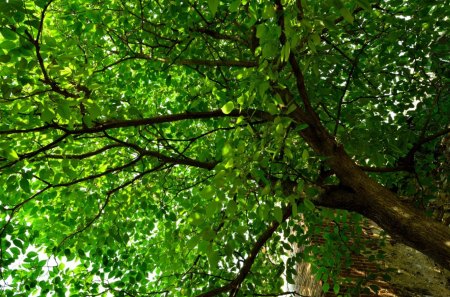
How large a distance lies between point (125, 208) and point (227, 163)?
13.7 feet

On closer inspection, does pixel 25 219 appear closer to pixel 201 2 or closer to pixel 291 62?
pixel 201 2

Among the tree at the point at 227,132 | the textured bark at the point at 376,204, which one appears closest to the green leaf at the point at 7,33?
the tree at the point at 227,132

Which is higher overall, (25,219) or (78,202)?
(25,219)

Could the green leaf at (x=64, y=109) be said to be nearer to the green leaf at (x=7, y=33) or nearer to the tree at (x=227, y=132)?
the tree at (x=227, y=132)

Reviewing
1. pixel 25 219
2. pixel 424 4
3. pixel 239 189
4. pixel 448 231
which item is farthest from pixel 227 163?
pixel 25 219

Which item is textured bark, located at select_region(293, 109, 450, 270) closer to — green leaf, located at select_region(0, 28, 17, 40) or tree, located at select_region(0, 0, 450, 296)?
tree, located at select_region(0, 0, 450, 296)

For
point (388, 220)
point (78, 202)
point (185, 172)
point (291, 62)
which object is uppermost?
point (185, 172)

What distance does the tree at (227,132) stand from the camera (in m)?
2.75

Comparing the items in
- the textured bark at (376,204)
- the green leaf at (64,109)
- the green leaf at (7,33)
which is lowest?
the textured bark at (376,204)

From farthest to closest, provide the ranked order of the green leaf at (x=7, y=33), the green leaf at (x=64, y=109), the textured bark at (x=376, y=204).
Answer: the textured bark at (x=376, y=204), the green leaf at (x=64, y=109), the green leaf at (x=7, y=33)

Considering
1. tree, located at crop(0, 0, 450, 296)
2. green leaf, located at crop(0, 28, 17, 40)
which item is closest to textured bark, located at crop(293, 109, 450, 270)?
tree, located at crop(0, 0, 450, 296)

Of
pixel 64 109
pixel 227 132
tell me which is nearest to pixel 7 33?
pixel 64 109

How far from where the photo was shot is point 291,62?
325cm

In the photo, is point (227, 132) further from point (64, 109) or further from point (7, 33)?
point (7, 33)
